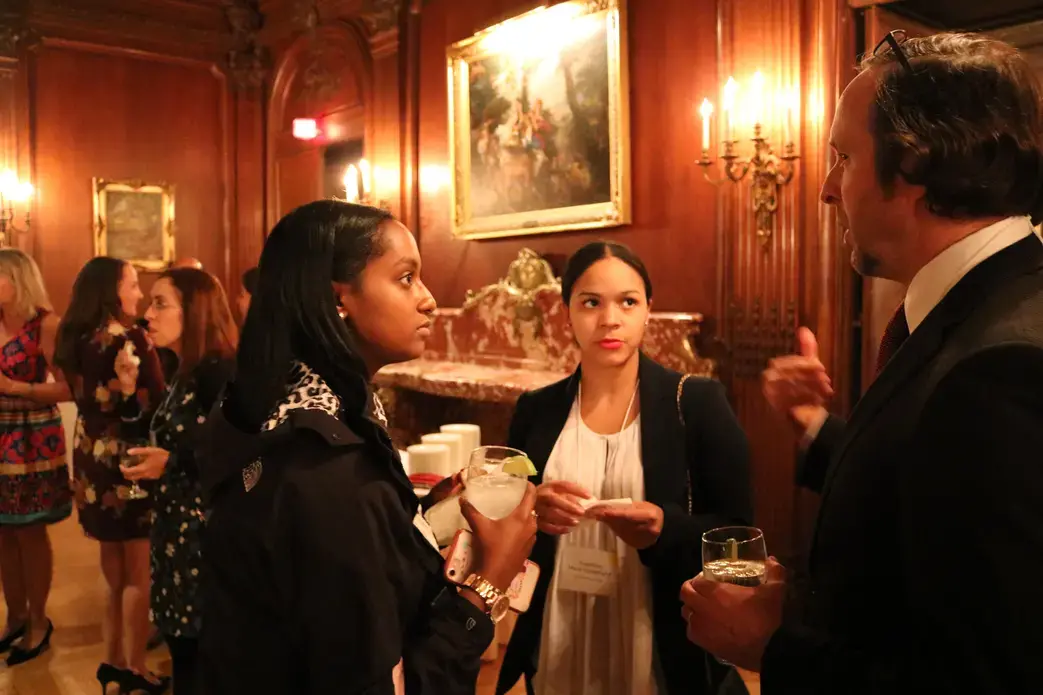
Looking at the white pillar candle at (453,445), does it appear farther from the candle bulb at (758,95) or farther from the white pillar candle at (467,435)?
the candle bulb at (758,95)

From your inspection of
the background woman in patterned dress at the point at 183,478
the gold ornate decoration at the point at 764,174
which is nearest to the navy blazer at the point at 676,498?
the background woman in patterned dress at the point at 183,478

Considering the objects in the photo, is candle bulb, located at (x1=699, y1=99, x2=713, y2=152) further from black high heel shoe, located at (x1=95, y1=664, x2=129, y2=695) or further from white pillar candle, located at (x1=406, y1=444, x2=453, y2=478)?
black high heel shoe, located at (x1=95, y1=664, x2=129, y2=695)

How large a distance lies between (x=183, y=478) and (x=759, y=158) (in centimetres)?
323

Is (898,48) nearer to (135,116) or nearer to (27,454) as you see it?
(27,454)

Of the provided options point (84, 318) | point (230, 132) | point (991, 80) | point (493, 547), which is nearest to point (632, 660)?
point (493, 547)

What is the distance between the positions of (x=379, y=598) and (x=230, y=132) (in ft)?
28.3

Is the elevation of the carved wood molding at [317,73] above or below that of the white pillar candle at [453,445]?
above

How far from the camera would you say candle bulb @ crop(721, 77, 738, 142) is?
13.7ft

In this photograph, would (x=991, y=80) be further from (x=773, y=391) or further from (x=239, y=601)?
(x=239, y=601)

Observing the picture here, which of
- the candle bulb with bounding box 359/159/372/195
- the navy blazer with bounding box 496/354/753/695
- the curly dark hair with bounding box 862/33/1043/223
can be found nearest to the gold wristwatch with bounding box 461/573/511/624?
the navy blazer with bounding box 496/354/753/695

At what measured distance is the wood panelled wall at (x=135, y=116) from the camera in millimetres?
7680

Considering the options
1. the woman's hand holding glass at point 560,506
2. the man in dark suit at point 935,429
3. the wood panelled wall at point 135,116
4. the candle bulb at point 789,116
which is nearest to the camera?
the man in dark suit at point 935,429

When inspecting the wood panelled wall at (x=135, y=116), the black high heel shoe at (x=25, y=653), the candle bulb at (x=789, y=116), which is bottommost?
the black high heel shoe at (x=25, y=653)

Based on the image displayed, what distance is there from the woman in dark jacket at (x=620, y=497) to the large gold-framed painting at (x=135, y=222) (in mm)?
7274
